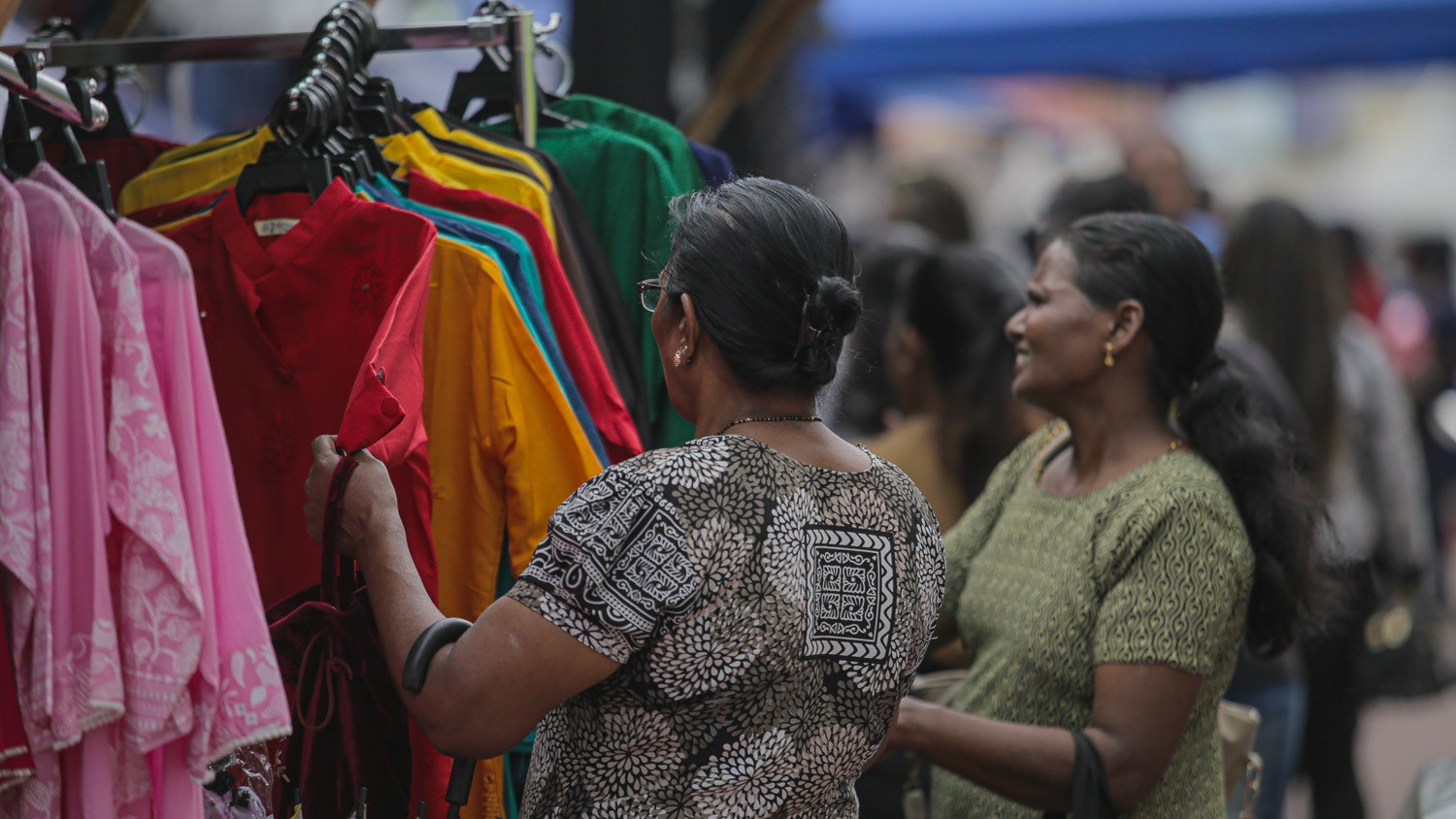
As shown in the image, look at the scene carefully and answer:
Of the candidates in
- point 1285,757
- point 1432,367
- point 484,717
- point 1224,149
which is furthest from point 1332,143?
point 484,717

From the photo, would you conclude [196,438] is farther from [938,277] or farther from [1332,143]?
[1332,143]

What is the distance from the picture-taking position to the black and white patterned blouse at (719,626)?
1724mm

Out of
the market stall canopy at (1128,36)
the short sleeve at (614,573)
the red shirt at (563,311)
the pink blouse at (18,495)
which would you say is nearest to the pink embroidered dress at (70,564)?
the pink blouse at (18,495)

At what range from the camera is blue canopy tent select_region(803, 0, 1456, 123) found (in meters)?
7.24

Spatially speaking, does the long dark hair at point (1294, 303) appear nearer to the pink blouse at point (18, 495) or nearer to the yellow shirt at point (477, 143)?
the yellow shirt at point (477, 143)

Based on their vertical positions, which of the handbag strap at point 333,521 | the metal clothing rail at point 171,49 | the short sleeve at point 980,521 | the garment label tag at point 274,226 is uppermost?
the metal clothing rail at point 171,49

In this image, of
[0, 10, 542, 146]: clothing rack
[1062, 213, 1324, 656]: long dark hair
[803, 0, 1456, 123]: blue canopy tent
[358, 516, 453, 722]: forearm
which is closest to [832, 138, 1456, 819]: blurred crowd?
[1062, 213, 1324, 656]: long dark hair

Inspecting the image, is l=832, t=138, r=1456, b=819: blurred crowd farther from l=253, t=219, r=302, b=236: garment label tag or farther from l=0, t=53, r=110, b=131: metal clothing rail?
l=0, t=53, r=110, b=131: metal clothing rail

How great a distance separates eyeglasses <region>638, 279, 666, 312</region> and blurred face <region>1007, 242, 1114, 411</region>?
0.87 meters

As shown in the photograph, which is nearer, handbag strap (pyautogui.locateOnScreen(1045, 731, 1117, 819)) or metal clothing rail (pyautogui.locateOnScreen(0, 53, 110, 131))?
metal clothing rail (pyautogui.locateOnScreen(0, 53, 110, 131))

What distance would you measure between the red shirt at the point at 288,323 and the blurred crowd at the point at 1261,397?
2.36ft

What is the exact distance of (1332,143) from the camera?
16.2m

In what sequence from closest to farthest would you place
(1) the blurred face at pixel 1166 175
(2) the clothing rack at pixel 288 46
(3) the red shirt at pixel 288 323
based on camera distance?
(3) the red shirt at pixel 288 323 → (2) the clothing rack at pixel 288 46 → (1) the blurred face at pixel 1166 175

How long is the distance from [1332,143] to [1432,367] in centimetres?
786
